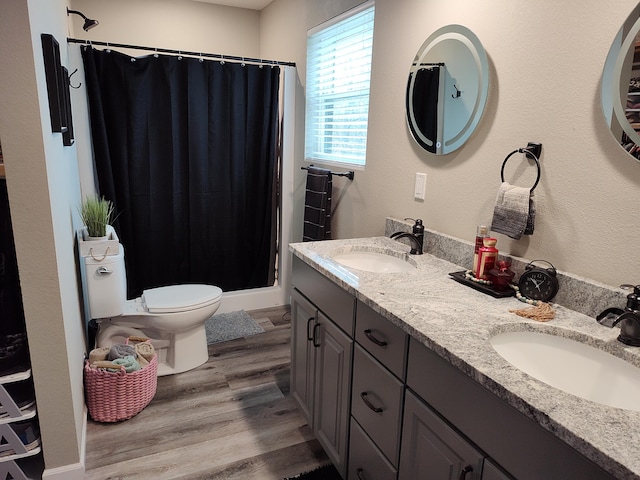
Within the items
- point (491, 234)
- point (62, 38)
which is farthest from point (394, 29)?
point (62, 38)

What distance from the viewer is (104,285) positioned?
2229mm

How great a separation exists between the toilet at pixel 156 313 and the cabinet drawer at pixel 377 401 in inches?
50.4

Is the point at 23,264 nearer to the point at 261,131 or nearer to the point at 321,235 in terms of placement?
the point at 321,235

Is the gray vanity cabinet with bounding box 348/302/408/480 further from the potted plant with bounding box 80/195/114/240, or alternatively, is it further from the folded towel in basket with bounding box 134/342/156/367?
the potted plant with bounding box 80/195/114/240

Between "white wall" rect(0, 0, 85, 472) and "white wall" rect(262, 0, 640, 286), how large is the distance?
1514 mm

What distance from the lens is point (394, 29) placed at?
214 cm

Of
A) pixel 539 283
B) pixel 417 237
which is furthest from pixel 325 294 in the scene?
pixel 539 283

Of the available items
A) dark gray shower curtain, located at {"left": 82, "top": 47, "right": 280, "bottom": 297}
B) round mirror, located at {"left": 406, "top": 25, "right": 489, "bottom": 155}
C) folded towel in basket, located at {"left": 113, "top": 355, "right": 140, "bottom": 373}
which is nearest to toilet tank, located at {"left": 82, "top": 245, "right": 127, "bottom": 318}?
folded towel in basket, located at {"left": 113, "top": 355, "right": 140, "bottom": 373}

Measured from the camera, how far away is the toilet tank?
2.18 metres

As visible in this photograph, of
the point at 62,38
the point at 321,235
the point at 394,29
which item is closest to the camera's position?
the point at 394,29

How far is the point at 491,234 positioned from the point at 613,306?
52 centimetres

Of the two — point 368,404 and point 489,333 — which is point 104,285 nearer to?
point 368,404

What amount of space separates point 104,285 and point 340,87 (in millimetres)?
1811

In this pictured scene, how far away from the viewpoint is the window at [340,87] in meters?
→ 2.49
